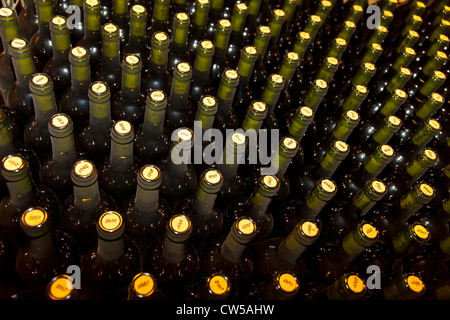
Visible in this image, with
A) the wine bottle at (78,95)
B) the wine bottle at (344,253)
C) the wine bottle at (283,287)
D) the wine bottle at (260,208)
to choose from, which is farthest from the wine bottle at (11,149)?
the wine bottle at (344,253)

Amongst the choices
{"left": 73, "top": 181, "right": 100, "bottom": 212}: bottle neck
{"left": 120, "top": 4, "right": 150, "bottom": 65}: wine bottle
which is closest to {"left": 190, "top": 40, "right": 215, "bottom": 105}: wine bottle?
{"left": 120, "top": 4, "right": 150, "bottom": 65}: wine bottle

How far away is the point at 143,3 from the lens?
0.98m

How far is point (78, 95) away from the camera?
2.56 ft

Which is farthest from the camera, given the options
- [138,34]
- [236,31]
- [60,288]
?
[236,31]

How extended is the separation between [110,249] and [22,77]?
1.25ft

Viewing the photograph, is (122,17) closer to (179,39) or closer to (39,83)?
(179,39)

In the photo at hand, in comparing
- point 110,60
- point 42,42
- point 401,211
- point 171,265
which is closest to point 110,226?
point 171,265

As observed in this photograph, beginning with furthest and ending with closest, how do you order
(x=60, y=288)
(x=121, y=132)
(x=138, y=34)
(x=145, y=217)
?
(x=138, y=34)
(x=145, y=217)
(x=121, y=132)
(x=60, y=288)

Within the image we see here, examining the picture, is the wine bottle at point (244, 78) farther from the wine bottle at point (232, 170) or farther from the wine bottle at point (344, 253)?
the wine bottle at point (344, 253)

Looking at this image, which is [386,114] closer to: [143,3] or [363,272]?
[363,272]

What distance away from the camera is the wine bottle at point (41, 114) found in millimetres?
645

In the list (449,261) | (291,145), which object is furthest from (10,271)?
(449,261)

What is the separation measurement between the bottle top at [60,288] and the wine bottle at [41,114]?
0.30 m

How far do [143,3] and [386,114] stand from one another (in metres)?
0.68
